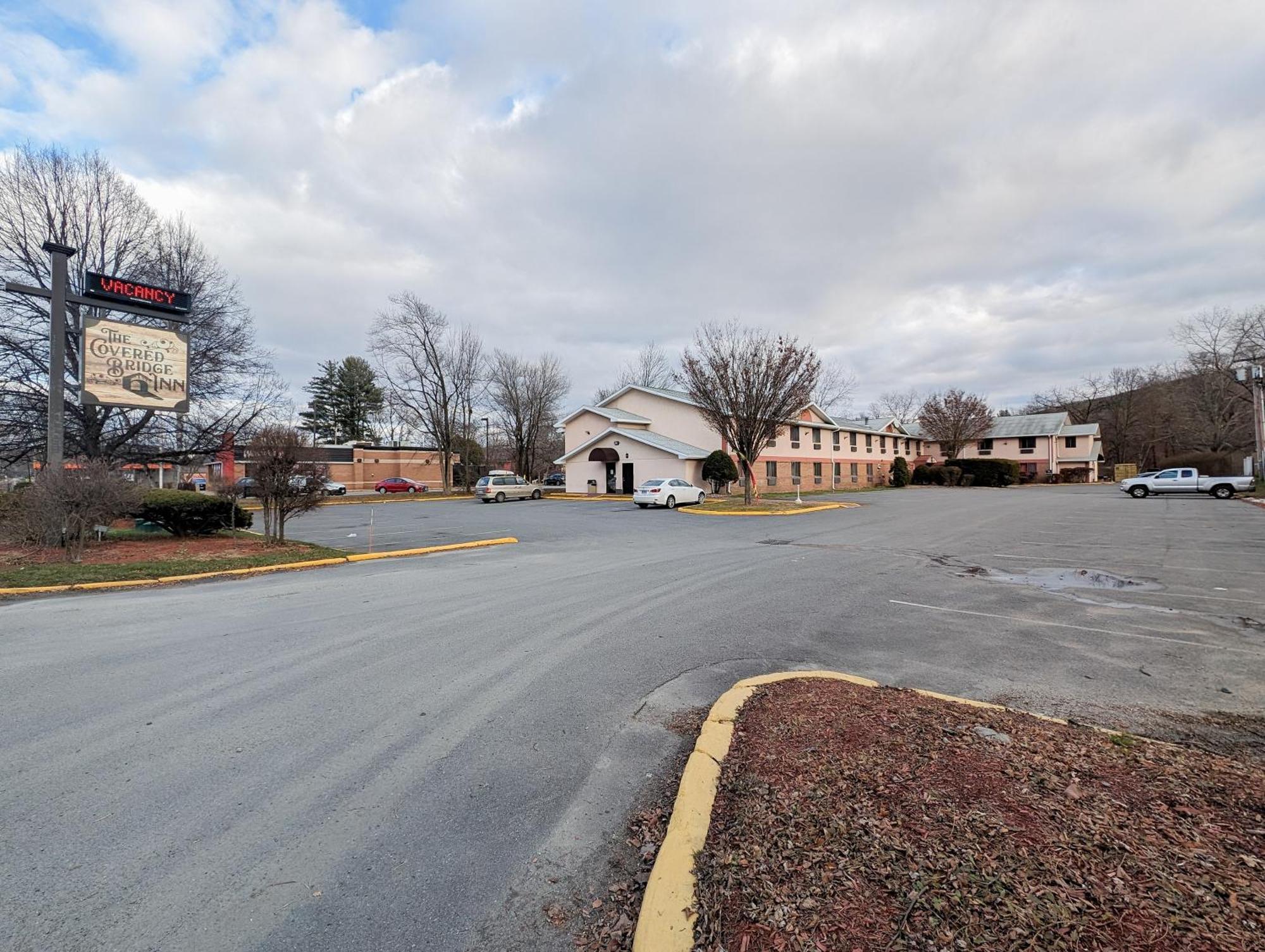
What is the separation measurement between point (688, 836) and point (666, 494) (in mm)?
25613

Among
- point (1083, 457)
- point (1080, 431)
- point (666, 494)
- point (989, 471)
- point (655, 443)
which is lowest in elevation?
point (666, 494)

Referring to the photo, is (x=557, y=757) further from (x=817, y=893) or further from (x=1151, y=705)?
(x=1151, y=705)

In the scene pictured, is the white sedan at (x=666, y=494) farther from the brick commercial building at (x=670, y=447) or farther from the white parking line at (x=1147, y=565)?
the white parking line at (x=1147, y=565)

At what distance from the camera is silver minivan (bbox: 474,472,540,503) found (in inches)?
1404

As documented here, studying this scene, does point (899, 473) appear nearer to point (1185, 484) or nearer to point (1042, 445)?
point (1185, 484)

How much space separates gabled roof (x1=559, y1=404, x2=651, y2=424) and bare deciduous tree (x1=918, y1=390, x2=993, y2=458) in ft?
116

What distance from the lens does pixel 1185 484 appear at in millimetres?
30984

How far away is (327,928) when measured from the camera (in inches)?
89.1

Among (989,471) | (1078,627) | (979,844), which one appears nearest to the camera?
(979,844)

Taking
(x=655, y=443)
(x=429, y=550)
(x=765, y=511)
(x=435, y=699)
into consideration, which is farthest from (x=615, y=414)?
(x=435, y=699)

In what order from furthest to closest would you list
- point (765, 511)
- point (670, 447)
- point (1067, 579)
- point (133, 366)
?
point (670, 447)
point (765, 511)
point (133, 366)
point (1067, 579)

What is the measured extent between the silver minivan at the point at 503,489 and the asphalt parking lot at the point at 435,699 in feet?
81.4

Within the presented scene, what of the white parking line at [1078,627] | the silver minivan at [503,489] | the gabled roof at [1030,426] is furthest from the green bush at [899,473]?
the white parking line at [1078,627]

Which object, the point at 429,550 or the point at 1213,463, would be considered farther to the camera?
the point at 1213,463
